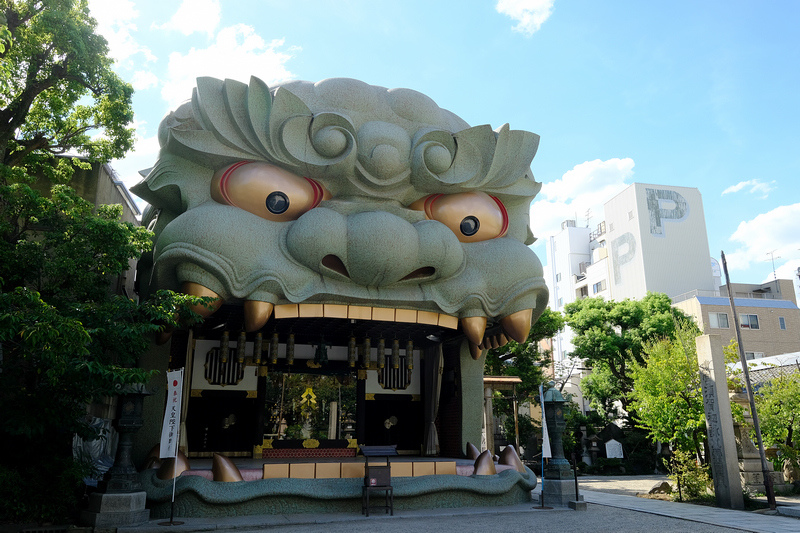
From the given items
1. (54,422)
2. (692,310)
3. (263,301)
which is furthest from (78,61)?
(692,310)

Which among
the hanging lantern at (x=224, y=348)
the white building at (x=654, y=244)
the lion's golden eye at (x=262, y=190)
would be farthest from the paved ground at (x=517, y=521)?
the white building at (x=654, y=244)

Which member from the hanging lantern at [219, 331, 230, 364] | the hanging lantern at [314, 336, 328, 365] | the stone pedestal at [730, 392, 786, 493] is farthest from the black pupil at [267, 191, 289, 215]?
the stone pedestal at [730, 392, 786, 493]

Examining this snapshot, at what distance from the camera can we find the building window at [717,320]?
124ft

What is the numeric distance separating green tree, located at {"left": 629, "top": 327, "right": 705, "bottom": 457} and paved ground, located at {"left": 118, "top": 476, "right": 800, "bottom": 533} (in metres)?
2.42

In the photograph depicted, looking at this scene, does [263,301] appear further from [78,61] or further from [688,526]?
[688,526]

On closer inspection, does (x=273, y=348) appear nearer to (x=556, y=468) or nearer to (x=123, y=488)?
(x=123, y=488)

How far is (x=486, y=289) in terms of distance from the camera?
39.5ft

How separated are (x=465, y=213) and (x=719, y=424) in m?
7.41

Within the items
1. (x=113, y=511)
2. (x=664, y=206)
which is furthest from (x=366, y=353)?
(x=664, y=206)

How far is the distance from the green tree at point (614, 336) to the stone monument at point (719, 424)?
631 inches

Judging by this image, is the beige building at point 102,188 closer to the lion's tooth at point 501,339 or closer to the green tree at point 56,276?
the green tree at point 56,276

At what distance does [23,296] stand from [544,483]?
1007cm

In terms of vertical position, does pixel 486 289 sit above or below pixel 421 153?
below

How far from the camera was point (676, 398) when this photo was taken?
14.7 meters
